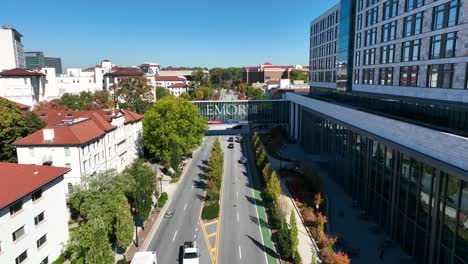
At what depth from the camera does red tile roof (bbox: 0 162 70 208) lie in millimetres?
26125

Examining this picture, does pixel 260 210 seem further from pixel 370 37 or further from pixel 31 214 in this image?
pixel 370 37

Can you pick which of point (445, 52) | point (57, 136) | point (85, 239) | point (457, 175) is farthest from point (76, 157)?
point (445, 52)

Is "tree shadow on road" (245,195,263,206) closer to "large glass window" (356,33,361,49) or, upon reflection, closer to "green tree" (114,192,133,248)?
"green tree" (114,192,133,248)

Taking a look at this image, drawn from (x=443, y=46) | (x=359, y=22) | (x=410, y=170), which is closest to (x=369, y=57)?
(x=359, y=22)

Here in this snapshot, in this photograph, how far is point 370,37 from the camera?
49.5 m

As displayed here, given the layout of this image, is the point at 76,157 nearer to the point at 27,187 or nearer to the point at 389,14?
the point at 27,187

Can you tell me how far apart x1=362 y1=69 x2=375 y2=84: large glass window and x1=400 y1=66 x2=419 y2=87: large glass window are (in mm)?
8039

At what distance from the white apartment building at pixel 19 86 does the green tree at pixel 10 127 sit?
4307 centimetres

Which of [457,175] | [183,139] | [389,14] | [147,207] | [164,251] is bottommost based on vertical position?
[164,251]

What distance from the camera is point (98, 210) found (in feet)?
110

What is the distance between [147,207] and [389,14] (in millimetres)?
42019

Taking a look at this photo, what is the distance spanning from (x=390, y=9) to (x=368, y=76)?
425 inches

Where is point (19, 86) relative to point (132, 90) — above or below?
above

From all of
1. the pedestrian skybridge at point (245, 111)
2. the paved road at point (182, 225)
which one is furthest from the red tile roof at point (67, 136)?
the pedestrian skybridge at point (245, 111)
